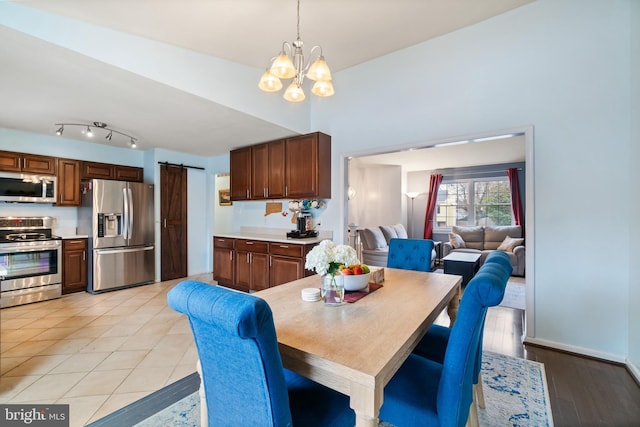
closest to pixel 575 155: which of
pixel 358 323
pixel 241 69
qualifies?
pixel 358 323

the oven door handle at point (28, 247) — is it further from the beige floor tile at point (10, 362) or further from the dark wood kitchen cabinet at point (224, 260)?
the dark wood kitchen cabinet at point (224, 260)

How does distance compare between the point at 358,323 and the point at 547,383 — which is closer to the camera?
the point at 358,323

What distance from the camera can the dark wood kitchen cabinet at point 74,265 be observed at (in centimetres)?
414

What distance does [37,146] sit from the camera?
13.5 ft

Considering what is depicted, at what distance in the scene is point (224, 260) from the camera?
15.1 feet

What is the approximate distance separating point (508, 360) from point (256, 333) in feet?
8.09

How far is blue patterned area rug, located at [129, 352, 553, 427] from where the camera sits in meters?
1.66

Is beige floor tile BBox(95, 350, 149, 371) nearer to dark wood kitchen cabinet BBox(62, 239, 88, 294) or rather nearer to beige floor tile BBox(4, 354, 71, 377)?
beige floor tile BBox(4, 354, 71, 377)

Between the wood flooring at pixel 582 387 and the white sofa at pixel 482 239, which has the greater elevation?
the white sofa at pixel 482 239

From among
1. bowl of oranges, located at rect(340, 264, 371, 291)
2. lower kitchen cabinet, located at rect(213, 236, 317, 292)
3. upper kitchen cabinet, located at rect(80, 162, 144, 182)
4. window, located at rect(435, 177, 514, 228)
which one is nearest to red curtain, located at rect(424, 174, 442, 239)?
window, located at rect(435, 177, 514, 228)

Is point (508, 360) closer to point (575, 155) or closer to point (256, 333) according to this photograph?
point (575, 155)

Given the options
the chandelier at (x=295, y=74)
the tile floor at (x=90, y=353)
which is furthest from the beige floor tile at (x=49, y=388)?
the chandelier at (x=295, y=74)

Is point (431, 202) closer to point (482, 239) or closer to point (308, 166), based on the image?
point (482, 239)

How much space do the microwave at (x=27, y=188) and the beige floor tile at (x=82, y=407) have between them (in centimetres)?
339
